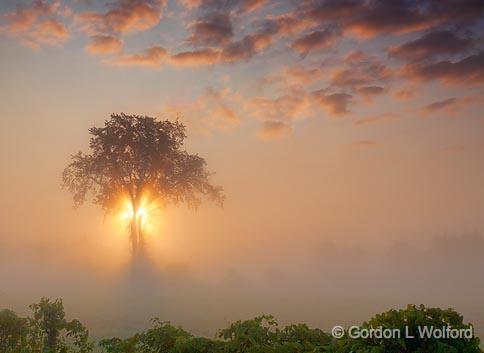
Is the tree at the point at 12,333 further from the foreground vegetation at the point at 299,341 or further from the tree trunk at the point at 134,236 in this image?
the tree trunk at the point at 134,236

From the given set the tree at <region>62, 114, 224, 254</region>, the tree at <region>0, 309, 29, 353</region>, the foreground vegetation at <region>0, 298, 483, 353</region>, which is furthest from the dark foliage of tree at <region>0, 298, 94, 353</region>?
the tree at <region>62, 114, 224, 254</region>

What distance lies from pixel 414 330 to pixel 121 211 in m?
50.3

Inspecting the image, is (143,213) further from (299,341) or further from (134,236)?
(299,341)

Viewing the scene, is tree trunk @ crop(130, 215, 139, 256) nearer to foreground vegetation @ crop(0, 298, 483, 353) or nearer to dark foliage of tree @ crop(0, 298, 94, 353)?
dark foliage of tree @ crop(0, 298, 94, 353)

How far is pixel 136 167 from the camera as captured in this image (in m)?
50.8

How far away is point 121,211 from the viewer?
177 ft

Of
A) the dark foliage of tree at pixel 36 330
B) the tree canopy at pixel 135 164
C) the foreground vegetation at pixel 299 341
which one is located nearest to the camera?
the foreground vegetation at pixel 299 341

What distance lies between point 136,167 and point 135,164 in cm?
40

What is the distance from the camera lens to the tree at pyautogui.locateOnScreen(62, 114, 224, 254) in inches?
1977

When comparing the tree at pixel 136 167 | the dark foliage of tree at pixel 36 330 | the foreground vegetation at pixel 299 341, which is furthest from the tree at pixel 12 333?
the tree at pixel 136 167

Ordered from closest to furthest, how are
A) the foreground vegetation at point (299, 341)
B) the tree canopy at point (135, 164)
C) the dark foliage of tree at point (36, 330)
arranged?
the foreground vegetation at point (299, 341) → the dark foliage of tree at point (36, 330) → the tree canopy at point (135, 164)

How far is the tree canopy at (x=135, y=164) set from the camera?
50188 mm

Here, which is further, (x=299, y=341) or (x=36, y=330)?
(x=36, y=330)

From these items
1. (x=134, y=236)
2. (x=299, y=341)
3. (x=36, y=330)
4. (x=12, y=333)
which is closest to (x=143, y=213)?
(x=134, y=236)
